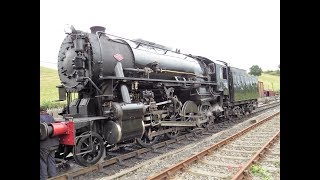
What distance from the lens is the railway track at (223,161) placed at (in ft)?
20.6

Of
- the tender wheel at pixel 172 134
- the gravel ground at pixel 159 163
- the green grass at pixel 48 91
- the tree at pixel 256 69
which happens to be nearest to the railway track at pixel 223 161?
the gravel ground at pixel 159 163

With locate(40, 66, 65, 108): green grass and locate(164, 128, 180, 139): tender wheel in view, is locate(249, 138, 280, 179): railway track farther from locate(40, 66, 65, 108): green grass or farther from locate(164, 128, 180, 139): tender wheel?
locate(40, 66, 65, 108): green grass

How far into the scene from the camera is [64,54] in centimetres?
801

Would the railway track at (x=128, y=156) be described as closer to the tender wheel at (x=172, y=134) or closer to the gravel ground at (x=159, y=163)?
the tender wheel at (x=172, y=134)

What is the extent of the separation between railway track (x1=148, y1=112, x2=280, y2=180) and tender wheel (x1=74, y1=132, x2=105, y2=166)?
1.85 m

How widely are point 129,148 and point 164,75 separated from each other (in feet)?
9.08

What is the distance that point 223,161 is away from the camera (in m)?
7.59

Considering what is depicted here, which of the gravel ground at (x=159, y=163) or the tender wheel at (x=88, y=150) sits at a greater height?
the tender wheel at (x=88, y=150)

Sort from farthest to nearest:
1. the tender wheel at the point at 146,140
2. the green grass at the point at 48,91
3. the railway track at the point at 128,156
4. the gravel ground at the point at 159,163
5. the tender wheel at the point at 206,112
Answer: the green grass at the point at 48,91, the tender wheel at the point at 206,112, the tender wheel at the point at 146,140, the gravel ground at the point at 159,163, the railway track at the point at 128,156

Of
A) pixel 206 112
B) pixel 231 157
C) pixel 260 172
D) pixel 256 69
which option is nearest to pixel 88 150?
pixel 231 157

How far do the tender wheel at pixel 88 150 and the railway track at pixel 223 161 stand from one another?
6.06 feet

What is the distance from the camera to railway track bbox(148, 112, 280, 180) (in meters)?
6.29
